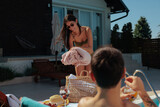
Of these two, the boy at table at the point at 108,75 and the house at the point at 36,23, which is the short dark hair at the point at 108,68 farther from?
the house at the point at 36,23

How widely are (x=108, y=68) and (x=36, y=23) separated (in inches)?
324

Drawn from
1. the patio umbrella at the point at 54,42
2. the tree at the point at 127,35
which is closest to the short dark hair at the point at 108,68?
the patio umbrella at the point at 54,42

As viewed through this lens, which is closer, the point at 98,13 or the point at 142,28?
the point at 98,13

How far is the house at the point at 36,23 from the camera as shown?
7.64 meters

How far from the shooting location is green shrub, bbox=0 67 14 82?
5714 millimetres

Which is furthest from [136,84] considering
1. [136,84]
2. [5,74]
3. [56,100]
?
[5,74]

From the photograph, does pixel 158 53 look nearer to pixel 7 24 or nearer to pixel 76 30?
pixel 7 24

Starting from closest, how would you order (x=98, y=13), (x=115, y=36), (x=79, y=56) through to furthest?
(x=79, y=56)
(x=115, y=36)
(x=98, y=13)

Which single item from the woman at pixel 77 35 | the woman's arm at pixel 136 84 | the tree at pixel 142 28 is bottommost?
the woman's arm at pixel 136 84

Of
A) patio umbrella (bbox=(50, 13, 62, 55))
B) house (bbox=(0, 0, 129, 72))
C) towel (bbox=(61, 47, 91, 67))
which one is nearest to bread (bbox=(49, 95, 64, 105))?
towel (bbox=(61, 47, 91, 67))

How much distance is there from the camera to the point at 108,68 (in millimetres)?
966

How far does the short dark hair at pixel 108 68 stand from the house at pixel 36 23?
584 centimetres

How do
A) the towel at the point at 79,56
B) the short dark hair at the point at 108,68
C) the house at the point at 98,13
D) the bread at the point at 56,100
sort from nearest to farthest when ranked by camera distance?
the short dark hair at the point at 108,68, the bread at the point at 56,100, the towel at the point at 79,56, the house at the point at 98,13

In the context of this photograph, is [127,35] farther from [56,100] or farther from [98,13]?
[56,100]
